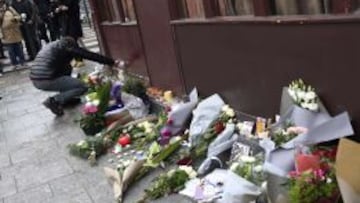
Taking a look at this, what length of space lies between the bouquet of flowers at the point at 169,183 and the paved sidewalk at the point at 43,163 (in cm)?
46

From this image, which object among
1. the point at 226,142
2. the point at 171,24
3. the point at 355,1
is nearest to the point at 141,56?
the point at 171,24

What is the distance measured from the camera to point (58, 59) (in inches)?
344

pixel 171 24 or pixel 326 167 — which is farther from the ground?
pixel 171 24

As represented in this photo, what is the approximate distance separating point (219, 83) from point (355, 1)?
2.32 m

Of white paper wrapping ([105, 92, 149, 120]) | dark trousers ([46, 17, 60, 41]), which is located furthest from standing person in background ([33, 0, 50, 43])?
white paper wrapping ([105, 92, 149, 120])

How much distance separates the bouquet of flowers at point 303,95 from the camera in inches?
171

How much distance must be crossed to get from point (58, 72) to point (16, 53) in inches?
299

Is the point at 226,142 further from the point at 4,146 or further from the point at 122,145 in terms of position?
the point at 4,146

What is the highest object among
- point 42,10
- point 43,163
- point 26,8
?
point 26,8

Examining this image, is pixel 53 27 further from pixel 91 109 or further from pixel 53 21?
pixel 91 109

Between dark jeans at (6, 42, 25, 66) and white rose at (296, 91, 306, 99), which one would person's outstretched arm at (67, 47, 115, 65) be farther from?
dark jeans at (6, 42, 25, 66)

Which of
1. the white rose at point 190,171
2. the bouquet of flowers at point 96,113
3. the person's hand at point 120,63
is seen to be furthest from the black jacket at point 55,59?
the white rose at point 190,171

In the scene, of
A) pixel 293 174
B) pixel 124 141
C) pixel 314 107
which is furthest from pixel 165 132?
pixel 293 174

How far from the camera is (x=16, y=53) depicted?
1599 centimetres
